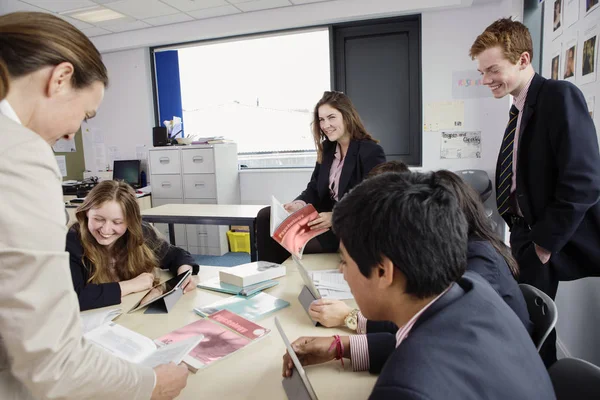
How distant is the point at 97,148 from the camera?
553 centimetres

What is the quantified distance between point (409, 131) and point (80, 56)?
3.97 m

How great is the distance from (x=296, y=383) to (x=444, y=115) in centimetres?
378

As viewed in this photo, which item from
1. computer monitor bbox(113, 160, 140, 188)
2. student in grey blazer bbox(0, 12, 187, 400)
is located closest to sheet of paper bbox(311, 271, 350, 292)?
student in grey blazer bbox(0, 12, 187, 400)

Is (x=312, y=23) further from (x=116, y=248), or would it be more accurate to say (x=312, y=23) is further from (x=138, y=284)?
(x=138, y=284)

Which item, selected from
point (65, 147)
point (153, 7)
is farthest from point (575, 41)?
point (65, 147)

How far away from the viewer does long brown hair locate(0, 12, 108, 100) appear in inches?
27.3

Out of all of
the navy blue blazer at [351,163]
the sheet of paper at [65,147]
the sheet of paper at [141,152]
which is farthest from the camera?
the sheet of paper at [65,147]

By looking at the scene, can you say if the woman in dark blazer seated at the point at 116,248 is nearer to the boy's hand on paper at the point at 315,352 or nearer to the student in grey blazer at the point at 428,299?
the boy's hand on paper at the point at 315,352

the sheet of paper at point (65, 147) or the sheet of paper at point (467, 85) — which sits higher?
the sheet of paper at point (467, 85)

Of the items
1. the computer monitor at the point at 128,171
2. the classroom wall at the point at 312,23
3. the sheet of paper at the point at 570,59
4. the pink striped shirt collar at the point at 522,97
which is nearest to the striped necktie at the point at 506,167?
the pink striped shirt collar at the point at 522,97

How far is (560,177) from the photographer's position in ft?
4.90

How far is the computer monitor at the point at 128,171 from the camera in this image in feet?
17.0

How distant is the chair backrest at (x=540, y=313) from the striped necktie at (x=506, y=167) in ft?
2.03

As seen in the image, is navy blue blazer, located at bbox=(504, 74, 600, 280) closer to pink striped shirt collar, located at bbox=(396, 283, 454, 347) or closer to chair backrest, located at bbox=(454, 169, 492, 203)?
pink striped shirt collar, located at bbox=(396, 283, 454, 347)
